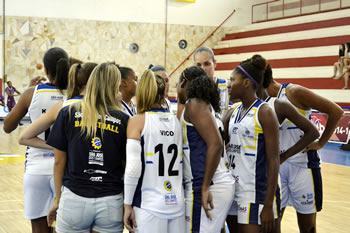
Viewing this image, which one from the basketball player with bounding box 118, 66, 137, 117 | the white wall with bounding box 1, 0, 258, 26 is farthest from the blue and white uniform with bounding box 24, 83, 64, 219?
the white wall with bounding box 1, 0, 258, 26

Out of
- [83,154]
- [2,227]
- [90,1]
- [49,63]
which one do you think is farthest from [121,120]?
[90,1]

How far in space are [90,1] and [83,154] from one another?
22475mm

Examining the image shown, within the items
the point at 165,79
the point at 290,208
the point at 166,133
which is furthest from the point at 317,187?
the point at 290,208

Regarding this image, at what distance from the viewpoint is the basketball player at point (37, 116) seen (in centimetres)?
419

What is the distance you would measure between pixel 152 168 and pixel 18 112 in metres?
1.30

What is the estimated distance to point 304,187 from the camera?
4.45 m

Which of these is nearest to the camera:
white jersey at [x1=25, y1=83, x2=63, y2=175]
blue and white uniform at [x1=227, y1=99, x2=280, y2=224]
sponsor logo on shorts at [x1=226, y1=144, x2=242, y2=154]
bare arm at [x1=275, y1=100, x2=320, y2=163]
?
blue and white uniform at [x1=227, y1=99, x2=280, y2=224]

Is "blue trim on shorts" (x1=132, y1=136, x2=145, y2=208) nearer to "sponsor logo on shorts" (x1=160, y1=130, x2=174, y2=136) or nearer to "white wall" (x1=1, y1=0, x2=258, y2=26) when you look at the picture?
"sponsor logo on shorts" (x1=160, y1=130, x2=174, y2=136)

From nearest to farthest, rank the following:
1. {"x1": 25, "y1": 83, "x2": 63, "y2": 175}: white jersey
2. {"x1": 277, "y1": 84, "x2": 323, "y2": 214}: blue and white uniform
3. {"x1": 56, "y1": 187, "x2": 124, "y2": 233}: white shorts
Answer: {"x1": 56, "y1": 187, "x2": 124, "y2": 233}: white shorts, {"x1": 25, "y1": 83, "x2": 63, "y2": 175}: white jersey, {"x1": 277, "y1": 84, "x2": 323, "y2": 214}: blue and white uniform

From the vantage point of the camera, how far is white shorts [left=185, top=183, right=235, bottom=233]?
3.68 meters

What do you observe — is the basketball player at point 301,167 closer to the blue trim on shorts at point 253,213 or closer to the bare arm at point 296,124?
the bare arm at point 296,124

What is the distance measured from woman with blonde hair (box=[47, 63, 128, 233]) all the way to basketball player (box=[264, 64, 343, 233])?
1475mm

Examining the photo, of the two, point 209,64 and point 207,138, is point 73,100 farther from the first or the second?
point 209,64

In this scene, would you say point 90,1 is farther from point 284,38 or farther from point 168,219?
point 168,219
